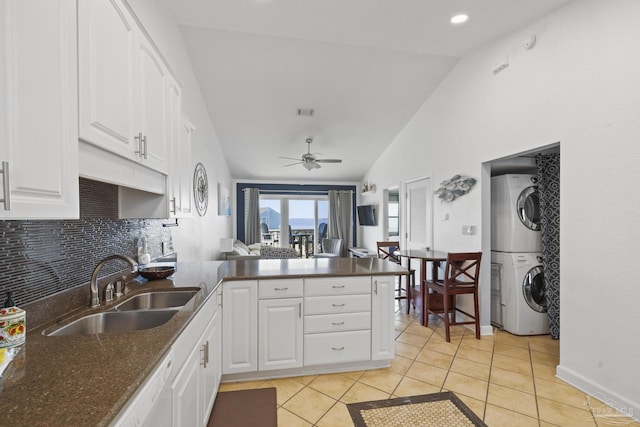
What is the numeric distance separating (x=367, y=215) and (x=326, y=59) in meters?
3.93

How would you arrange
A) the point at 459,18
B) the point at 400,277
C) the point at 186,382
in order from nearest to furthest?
the point at 186,382 < the point at 459,18 < the point at 400,277

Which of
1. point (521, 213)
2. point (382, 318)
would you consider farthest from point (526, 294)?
point (382, 318)

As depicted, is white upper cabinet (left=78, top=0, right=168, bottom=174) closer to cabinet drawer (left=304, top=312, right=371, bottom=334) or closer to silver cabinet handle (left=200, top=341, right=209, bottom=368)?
silver cabinet handle (left=200, top=341, right=209, bottom=368)

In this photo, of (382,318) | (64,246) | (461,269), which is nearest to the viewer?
(64,246)

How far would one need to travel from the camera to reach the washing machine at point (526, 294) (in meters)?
3.20

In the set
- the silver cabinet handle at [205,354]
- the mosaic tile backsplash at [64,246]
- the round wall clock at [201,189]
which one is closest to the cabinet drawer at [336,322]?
the silver cabinet handle at [205,354]

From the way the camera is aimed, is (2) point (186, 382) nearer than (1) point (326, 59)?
Yes

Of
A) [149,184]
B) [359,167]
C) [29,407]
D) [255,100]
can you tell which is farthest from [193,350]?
[359,167]

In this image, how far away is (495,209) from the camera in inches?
135

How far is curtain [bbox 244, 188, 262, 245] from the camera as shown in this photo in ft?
24.4

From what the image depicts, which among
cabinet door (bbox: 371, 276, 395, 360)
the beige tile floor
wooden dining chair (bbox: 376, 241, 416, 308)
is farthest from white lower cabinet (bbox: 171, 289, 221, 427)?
wooden dining chair (bbox: 376, 241, 416, 308)

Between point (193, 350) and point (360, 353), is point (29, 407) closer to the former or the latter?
point (193, 350)

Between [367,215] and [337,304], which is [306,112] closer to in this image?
[367,215]

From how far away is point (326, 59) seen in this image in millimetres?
3549
